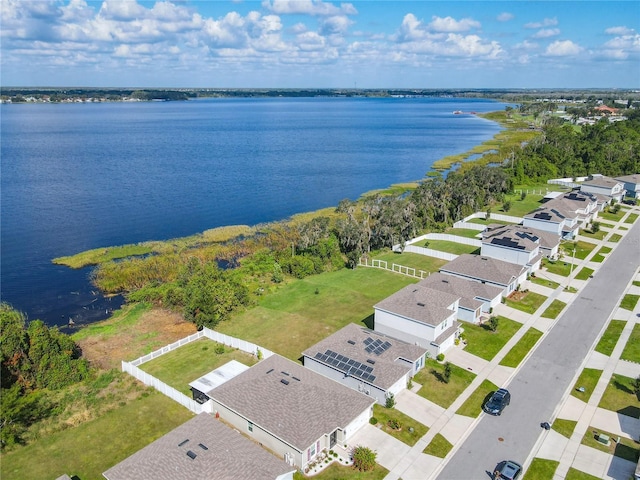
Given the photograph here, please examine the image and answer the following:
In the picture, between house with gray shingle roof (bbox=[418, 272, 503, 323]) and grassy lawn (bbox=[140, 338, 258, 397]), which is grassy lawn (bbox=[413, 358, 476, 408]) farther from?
grassy lawn (bbox=[140, 338, 258, 397])

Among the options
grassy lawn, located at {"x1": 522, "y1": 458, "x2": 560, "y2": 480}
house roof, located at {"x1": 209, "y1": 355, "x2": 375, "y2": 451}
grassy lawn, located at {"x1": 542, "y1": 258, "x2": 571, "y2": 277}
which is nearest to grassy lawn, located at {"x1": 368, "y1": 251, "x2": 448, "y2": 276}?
grassy lawn, located at {"x1": 542, "y1": 258, "x2": 571, "y2": 277}

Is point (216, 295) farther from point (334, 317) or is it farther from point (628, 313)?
point (628, 313)

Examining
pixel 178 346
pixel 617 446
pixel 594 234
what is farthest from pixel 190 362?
pixel 594 234

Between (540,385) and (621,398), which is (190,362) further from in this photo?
(621,398)

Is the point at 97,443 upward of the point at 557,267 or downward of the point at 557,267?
downward

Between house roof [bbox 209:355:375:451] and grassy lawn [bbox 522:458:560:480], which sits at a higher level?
house roof [bbox 209:355:375:451]

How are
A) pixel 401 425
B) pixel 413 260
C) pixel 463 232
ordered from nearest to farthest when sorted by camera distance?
1. pixel 401 425
2. pixel 413 260
3. pixel 463 232

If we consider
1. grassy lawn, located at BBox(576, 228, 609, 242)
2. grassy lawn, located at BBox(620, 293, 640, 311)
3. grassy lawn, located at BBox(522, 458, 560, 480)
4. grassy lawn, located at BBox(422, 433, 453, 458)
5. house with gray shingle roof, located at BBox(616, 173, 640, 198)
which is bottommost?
grassy lawn, located at BBox(422, 433, 453, 458)
